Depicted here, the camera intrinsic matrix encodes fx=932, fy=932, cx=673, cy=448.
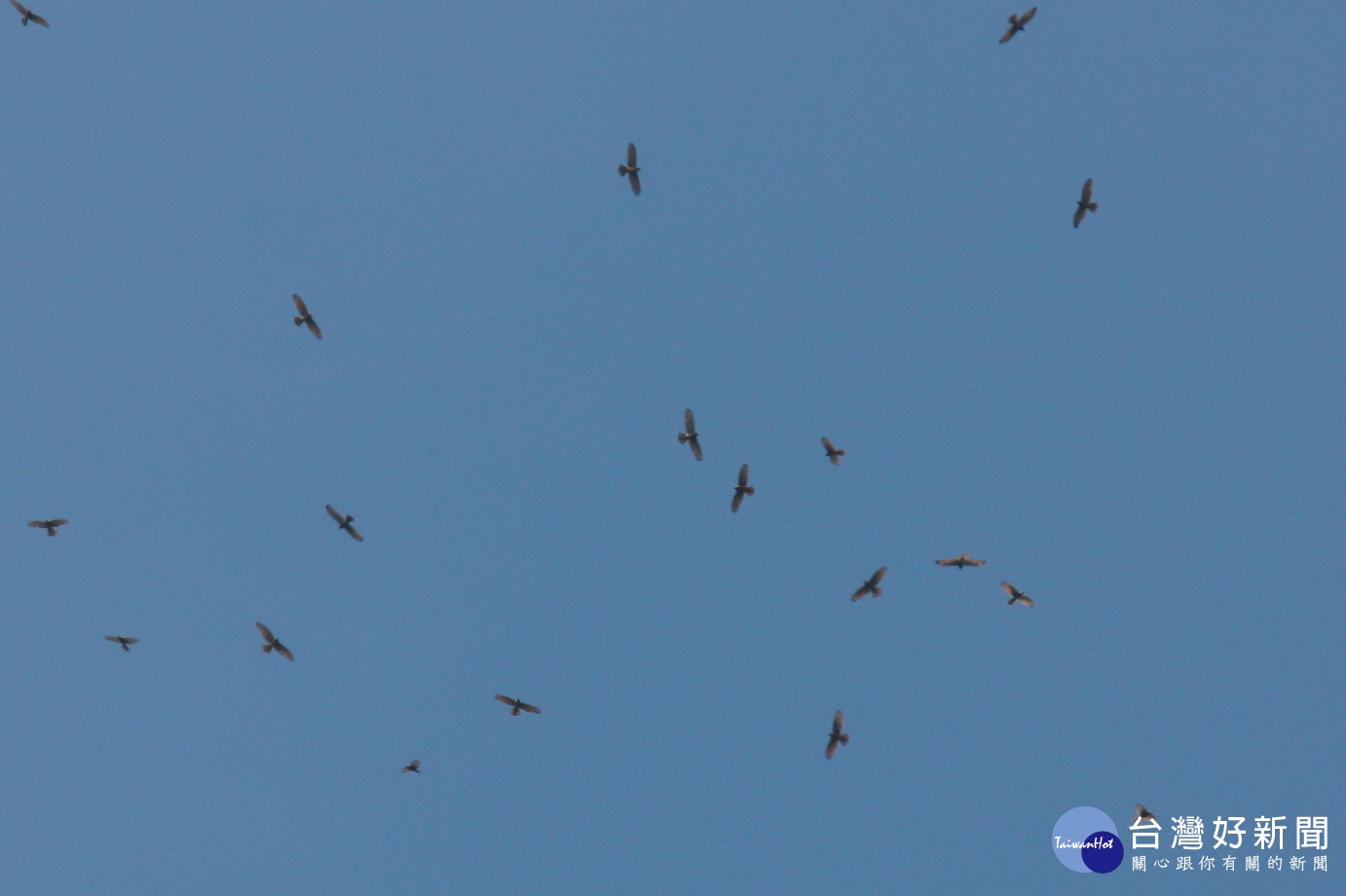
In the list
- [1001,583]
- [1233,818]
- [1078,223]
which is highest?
[1078,223]

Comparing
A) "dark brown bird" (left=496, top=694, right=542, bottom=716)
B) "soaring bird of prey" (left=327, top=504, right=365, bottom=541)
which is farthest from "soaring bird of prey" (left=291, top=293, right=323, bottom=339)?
"dark brown bird" (left=496, top=694, right=542, bottom=716)

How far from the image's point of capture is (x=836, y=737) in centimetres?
4725

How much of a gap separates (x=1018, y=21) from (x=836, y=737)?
36.8 meters

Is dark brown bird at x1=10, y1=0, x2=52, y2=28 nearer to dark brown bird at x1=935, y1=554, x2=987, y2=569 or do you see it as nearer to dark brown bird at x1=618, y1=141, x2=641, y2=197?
dark brown bird at x1=618, y1=141, x2=641, y2=197

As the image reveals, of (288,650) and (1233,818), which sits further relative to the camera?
(288,650)

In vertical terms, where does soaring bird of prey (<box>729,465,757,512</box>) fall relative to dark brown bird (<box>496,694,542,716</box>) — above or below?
above

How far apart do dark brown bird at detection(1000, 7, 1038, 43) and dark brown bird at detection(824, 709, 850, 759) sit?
114 feet

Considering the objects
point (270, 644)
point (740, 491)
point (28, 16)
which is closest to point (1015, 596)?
point (740, 491)

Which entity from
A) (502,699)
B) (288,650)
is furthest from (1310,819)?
(288,650)

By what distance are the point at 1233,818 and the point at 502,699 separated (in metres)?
37.5

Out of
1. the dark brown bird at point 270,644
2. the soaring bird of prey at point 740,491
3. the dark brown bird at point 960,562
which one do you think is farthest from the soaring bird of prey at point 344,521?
the dark brown bird at point 960,562

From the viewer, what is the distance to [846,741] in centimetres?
4728

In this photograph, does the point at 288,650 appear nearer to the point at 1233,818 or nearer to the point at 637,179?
the point at 637,179

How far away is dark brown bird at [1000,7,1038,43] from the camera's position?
46.1m
